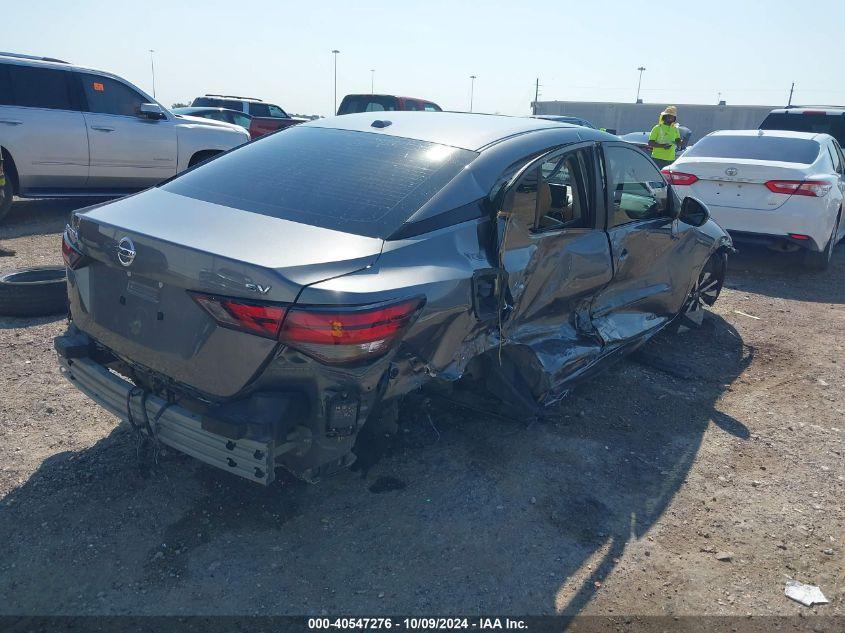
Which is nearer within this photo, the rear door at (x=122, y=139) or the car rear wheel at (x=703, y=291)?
the car rear wheel at (x=703, y=291)

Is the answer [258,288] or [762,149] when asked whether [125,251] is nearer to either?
[258,288]

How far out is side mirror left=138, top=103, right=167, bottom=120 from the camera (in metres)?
9.00

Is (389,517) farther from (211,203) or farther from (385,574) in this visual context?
(211,203)

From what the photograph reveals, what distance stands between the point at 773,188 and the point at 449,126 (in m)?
5.48

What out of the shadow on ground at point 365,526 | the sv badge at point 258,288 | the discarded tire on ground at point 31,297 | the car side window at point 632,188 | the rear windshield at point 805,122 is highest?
the rear windshield at point 805,122

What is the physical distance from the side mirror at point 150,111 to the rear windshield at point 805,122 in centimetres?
972

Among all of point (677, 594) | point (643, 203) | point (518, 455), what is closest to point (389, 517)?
point (518, 455)

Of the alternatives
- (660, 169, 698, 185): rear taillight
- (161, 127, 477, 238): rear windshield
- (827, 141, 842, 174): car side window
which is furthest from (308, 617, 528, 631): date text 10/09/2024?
(827, 141, 842, 174): car side window

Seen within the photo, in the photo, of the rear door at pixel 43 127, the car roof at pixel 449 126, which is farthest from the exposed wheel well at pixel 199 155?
the car roof at pixel 449 126

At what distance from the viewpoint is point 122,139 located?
29.6 ft

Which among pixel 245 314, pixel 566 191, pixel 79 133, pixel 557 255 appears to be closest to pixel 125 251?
pixel 245 314

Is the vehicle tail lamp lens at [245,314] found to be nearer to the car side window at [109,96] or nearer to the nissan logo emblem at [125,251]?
the nissan logo emblem at [125,251]

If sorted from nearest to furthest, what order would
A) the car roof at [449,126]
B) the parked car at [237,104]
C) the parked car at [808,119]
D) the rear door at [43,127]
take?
the car roof at [449,126] → the rear door at [43,127] → the parked car at [808,119] → the parked car at [237,104]

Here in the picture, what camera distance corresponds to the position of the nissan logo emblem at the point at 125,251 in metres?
2.70
